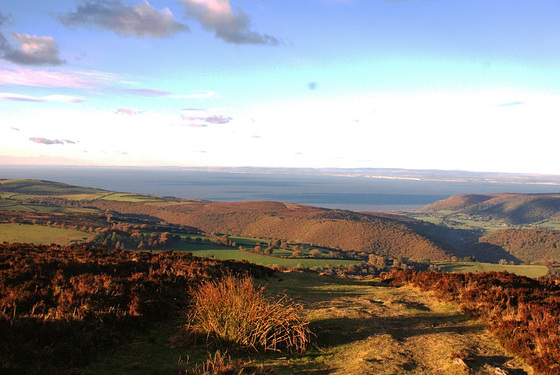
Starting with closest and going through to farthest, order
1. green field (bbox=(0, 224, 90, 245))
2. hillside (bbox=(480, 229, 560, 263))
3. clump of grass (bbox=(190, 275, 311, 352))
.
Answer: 1. clump of grass (bbox=(190, 275, 311, 352))
2. green field (bbox=(0, 224, 90, 245))
3. hillside (bbox=(480, 229, 560, 263))

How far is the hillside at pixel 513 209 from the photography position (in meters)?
136

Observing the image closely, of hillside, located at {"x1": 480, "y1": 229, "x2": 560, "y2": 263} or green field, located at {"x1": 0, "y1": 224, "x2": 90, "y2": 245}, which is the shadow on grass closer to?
green field, located at {"x1": 0, "y1": 224, "x2": 90, "y2": 245}

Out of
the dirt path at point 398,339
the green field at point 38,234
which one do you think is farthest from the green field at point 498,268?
the green field at point 38,234

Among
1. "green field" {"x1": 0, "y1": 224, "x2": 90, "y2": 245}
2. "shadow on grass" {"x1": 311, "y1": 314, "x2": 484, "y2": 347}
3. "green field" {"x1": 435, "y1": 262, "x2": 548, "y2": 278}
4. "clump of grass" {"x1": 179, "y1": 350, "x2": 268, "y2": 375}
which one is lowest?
"green field" {"x1": 435, "y1": 262, "x2": 548, "y2": 278}

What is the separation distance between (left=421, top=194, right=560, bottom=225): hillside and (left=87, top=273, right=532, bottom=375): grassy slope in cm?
14631

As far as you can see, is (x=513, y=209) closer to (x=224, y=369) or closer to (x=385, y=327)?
(x=385, y=327)

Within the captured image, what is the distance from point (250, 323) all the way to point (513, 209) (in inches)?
6483

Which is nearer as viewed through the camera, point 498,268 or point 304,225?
point 498,268

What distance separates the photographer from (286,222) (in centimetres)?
8688

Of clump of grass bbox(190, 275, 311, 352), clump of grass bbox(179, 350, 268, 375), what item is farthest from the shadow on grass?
clump of grass bbox(179, 350, 268, 375)

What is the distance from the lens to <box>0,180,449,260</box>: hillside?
69250mm

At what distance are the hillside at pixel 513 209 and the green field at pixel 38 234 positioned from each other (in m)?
140

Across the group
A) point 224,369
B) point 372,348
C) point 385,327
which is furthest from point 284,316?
point 385,327

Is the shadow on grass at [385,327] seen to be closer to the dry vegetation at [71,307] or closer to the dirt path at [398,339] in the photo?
the dirt path at [398,339]
